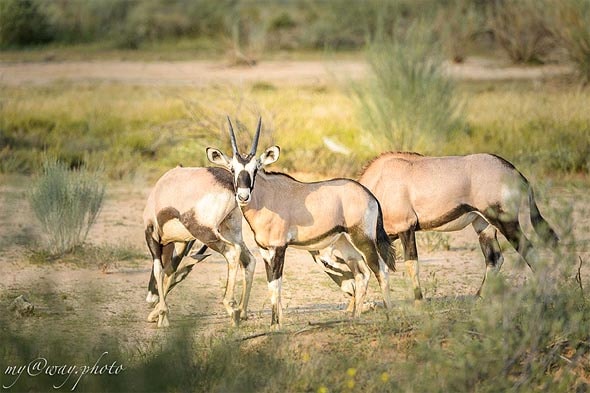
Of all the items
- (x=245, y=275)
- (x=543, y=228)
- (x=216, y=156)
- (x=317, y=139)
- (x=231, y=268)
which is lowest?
(x=317, y=139)

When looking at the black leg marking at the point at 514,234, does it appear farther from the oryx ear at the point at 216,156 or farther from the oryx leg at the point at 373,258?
the oryx ear at the point at 216,156

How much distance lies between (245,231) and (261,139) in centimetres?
423

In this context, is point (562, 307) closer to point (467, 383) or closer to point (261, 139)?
point (467, 383)

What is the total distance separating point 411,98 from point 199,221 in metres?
8.69

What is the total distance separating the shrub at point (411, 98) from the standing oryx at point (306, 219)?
8125 millimetres

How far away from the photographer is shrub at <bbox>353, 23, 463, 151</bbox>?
17.7 metres

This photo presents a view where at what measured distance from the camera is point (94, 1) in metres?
40.4

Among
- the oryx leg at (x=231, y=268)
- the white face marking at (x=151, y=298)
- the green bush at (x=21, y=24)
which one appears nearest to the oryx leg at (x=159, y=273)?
the white face marking at (x=151, y=298)

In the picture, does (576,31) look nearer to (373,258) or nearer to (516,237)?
(516,237)

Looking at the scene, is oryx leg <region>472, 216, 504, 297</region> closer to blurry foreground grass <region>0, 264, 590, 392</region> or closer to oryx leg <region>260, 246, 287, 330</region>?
blurry foreground grass <region>0, 264, 590, 392</region>

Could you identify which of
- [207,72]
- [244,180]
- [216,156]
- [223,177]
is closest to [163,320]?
[223,177]

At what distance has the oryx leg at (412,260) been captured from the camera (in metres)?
9.96

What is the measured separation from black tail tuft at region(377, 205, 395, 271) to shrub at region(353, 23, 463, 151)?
7.97 m

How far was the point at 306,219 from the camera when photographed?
9.34 meters
